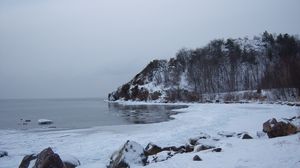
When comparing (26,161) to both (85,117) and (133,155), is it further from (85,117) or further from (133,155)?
(85,117)

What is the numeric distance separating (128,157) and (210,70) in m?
117

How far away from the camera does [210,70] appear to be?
5049 inches

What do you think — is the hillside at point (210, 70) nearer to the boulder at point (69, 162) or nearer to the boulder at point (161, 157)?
the boulder at point (161, 157)

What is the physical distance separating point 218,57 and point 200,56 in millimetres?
8927

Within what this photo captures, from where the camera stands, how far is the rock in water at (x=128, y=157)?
14.3 m

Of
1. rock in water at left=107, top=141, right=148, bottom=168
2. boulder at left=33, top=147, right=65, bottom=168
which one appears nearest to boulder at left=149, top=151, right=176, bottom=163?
rock in water at left=107, top=141, right=148, bottom=168

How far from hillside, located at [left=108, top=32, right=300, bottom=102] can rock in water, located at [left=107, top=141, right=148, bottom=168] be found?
253 ft

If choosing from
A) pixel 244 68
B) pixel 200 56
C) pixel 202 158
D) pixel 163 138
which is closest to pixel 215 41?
pixel 200 56

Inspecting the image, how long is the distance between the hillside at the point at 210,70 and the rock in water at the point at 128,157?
77.2 meters

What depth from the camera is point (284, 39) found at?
12612cm

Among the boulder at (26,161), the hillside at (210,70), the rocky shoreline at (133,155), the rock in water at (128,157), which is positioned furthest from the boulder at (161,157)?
the hillside at (210,70)

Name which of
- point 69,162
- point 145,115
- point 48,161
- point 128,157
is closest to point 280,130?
point 128,157

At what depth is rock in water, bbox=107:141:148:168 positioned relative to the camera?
1427 centimetres

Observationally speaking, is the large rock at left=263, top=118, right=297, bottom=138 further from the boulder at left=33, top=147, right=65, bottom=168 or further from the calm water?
the calm water
